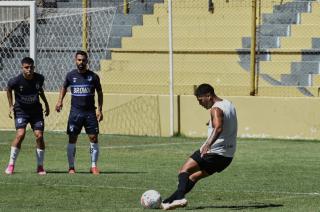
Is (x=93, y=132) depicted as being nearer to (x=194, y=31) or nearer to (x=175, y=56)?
(x=175, y=56)

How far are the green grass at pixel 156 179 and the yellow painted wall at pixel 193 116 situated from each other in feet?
3.23

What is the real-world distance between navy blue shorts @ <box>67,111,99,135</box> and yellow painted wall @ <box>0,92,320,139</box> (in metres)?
8.24

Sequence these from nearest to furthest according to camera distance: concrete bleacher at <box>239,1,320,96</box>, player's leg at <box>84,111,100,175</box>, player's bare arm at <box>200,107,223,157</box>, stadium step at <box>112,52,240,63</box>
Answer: player's bare arm at <box>200,107,223,157</box> < player's leg at <box>84,111,100,175</box> < concrete bleacher at <box>239,1,320,96</box> < stadium step at <box>112,52,240,63</box>

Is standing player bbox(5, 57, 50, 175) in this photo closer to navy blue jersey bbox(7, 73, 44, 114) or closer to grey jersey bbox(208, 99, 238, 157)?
navy blue jersey bbox(7, 73, 44, 114)

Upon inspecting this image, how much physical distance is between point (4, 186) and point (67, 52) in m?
13.7

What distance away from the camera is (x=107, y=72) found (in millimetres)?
29172

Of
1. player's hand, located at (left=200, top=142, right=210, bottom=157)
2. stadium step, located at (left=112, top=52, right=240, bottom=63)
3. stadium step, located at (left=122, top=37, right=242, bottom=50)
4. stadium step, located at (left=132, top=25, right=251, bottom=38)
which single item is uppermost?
stadium step, located at (left=132, top=25, right=251, bottom=38)

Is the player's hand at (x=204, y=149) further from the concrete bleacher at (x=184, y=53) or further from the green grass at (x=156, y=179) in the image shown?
the concrete bleacher at (x=184, y=53)

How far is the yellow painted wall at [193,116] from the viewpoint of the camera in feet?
80.5

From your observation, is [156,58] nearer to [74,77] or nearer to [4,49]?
[4,49]

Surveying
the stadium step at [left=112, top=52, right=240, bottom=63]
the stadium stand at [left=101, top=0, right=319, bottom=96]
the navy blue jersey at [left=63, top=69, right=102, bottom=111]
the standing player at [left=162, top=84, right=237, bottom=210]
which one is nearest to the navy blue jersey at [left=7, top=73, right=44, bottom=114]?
the navy blue jersey at [left=63, top=69, right=102, bottom=111]

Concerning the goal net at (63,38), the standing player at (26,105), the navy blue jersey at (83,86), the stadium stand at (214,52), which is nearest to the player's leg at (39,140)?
the standing player at (26,105)

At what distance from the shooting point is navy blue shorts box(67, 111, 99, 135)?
17.3m

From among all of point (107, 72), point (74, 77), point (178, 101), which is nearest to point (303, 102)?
point (178, 101)
